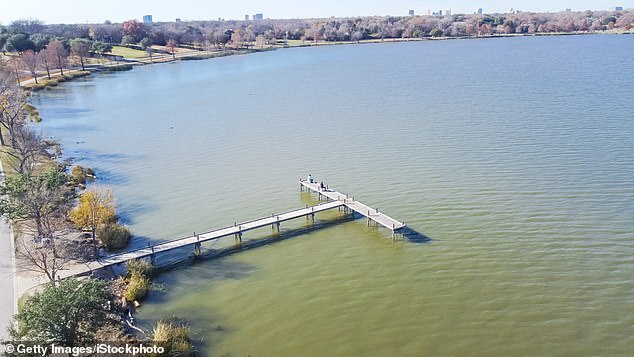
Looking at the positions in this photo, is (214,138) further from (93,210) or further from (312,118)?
(93,210)

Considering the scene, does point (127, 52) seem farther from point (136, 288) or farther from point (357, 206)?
point (136, 288)

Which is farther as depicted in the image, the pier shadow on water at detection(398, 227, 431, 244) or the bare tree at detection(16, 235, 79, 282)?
the pier shadow on water at detection(398, 227, 431, 244)

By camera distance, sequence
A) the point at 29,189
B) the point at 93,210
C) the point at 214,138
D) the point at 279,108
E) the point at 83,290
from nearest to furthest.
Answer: the point at 83,290 → the point at 29,189 → the point at 93,210 → the point at 214,138 → the point at 279,108

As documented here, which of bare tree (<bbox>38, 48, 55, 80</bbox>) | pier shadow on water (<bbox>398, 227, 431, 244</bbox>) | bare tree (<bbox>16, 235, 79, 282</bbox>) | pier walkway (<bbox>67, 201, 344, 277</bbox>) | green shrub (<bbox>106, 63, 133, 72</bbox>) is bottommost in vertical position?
pier shadow on water (<bbox>398, 227, 431, 244</bbox>)

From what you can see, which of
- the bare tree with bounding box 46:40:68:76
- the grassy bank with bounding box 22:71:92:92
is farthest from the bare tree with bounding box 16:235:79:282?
the bare tree with bounding box 46:40:68:76

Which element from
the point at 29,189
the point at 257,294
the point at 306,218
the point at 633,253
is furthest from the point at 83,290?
the point at 633,253

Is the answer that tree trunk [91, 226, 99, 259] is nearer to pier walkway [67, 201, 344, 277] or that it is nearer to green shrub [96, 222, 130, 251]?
green shrub [96, 222, 130, 251]
